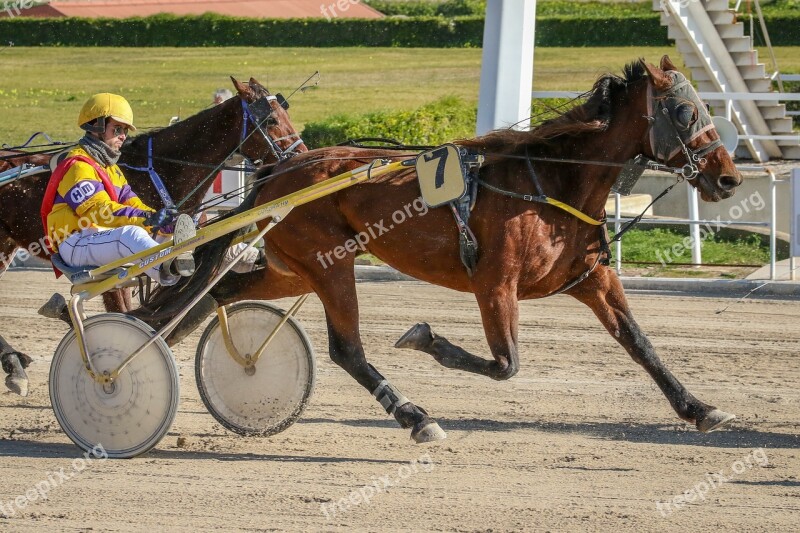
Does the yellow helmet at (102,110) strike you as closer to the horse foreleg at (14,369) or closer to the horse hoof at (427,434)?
the horse foreleg at (14,369)

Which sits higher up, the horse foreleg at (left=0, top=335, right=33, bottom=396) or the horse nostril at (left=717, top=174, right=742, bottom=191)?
the horse nostril at (left=717, top=174, right=742, bottom=191)

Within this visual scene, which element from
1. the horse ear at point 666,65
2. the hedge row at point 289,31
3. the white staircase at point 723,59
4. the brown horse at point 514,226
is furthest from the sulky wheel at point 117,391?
the hedge row at point 289,31

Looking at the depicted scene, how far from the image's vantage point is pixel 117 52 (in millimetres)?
32500

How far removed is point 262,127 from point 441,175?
7.62 feet

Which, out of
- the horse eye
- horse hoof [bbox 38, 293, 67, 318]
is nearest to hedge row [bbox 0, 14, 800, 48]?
the horse eye

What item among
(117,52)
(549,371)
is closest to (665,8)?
(549,371)

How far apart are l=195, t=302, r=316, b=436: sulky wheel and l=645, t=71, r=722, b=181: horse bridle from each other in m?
1.96

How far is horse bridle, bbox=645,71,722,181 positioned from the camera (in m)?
5.26

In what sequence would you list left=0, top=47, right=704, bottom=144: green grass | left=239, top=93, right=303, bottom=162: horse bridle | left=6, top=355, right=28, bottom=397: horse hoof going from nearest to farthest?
left=6, top=355, right=28, bottom=397: horse hoof
left=239, top=93, right=303, bottom=162: horse bridle
left=0, top=47, right=704, bottom=144: green grass

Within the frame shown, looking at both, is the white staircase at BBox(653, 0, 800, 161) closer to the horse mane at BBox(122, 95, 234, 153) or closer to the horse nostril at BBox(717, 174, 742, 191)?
the horse mane at BBox(122, 95, 234, 153)

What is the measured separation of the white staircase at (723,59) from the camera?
15070 millimetres

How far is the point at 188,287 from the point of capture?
5848mm

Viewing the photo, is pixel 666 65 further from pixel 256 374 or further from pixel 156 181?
pixel 156 181

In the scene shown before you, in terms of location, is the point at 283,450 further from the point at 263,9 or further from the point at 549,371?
the point at 263,9
